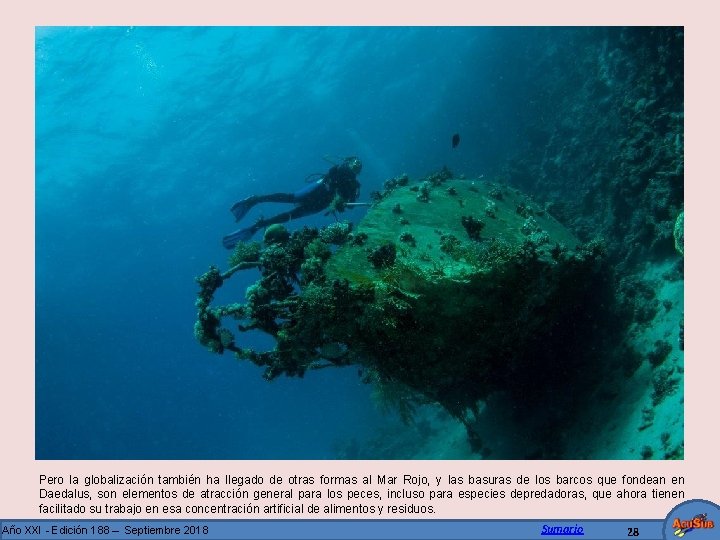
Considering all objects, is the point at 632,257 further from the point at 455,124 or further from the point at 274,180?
the point at 274,180

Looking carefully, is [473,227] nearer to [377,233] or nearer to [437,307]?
[377,233]

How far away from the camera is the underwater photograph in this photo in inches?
→ 271

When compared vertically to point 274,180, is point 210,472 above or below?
below

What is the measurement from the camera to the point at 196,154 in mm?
42000

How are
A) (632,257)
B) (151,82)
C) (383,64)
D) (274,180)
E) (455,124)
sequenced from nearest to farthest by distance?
(632,257) → (151,82) → (455,124) → (383,64) → (274,180)

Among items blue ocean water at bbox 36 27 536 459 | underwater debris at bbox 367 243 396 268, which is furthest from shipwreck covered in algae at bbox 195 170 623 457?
blue ocean water at bbox 36 27 536 459

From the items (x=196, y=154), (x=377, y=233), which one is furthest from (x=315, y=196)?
(x=196, y=154)

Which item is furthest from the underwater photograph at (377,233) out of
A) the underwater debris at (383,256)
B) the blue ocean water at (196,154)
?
the blue ocean water at (196,154)

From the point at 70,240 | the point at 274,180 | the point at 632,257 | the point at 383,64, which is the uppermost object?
the point at 383,64

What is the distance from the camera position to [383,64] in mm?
44031

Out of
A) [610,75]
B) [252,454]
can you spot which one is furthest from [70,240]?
[610,75]

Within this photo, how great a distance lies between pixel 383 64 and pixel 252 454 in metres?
52.1

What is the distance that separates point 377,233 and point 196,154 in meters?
39.9
